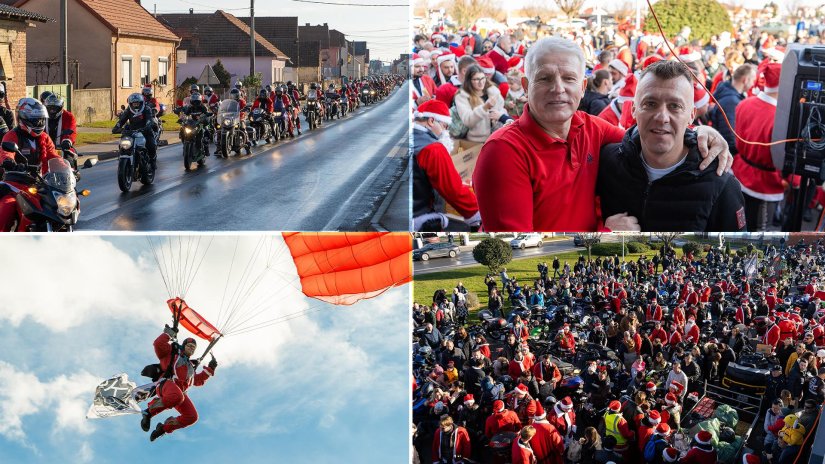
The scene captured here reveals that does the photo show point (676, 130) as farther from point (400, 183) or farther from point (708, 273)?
point (400, 183)

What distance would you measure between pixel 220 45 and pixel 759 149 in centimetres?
342

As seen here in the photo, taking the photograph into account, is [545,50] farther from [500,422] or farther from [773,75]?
[500,422]

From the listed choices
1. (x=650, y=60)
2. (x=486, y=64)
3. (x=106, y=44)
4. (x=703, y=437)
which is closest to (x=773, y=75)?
(x=650, y=60)

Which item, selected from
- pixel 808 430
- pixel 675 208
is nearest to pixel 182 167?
pixel 675 208

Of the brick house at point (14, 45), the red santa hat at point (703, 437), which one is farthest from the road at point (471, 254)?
the brick house at point (14, 45)

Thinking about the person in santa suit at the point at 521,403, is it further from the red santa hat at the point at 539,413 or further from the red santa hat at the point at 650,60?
the red santa hat at the point at 650,60

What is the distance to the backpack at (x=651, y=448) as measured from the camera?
19.3 feet

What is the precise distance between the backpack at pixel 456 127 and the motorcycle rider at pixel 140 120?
220 cm

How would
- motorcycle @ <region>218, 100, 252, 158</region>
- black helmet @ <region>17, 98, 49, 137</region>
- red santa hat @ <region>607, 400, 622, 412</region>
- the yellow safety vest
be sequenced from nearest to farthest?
black helmet @ <region>17, 98, 49, 137</region>, the yellow safety vest, red santa hat @ <region>607, 400, 622, 412</region>, motorcycle @ <region>218, 100, 252, 158</region>

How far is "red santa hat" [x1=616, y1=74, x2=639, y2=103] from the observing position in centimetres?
553

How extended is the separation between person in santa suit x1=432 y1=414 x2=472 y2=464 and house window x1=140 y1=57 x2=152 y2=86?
9.86 ft

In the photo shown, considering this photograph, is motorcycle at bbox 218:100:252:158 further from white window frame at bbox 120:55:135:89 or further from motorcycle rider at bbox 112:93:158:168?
white window frame at bbox 120:55:135:89

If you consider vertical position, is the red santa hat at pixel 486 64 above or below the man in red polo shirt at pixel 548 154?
above

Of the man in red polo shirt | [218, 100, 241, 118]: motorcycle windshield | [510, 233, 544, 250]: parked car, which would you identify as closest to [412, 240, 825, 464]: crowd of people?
[510, 233, 544, 250]: parked car
